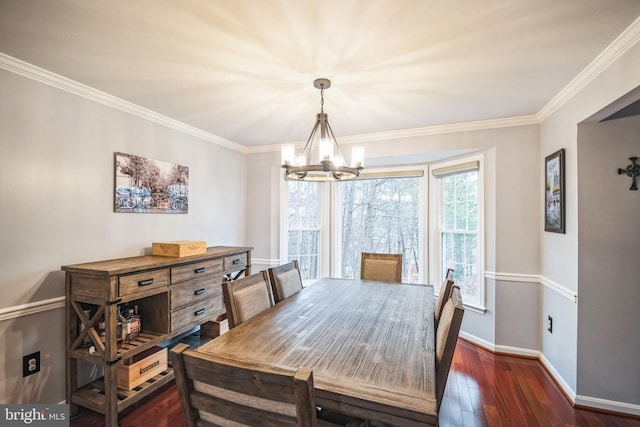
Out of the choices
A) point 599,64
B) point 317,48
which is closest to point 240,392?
point 317,48

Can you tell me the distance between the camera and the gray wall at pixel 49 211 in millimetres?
1857

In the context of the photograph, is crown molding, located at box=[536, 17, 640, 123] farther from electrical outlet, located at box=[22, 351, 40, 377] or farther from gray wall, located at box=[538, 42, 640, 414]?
electrical outlet, located at box=[22, 351, 40, 377]

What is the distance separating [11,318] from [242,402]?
2.00 meters

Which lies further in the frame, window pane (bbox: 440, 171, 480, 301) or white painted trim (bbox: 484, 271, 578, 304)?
window pane (bbox: 440, 171, 480, 301)

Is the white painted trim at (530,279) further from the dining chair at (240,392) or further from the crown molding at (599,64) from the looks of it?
the dining chair at (240,392)

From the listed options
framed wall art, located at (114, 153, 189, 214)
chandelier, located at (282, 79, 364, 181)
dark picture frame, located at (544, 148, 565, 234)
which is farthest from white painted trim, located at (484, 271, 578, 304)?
framed wall art, located at (114, 153, 189, 214)

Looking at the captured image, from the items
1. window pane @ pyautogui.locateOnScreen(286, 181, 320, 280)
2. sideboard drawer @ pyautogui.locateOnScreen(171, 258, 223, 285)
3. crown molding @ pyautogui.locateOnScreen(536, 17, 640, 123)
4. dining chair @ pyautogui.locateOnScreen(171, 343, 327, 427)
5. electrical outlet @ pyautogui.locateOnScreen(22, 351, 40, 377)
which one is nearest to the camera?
dining chair @ pyautogui.locateOnScreen(171, 343, 327, 427)

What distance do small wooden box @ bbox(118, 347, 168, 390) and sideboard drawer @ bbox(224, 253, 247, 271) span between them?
0.90m

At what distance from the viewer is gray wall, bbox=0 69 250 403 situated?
1857mm

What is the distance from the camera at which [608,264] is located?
2102mm

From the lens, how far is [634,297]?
6.76ft

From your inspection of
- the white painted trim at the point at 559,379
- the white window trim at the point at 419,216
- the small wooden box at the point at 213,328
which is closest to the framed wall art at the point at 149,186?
the small wooden box at the point at 213,328

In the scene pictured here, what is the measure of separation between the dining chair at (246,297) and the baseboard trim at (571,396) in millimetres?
2394

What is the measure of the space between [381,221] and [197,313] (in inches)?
100
